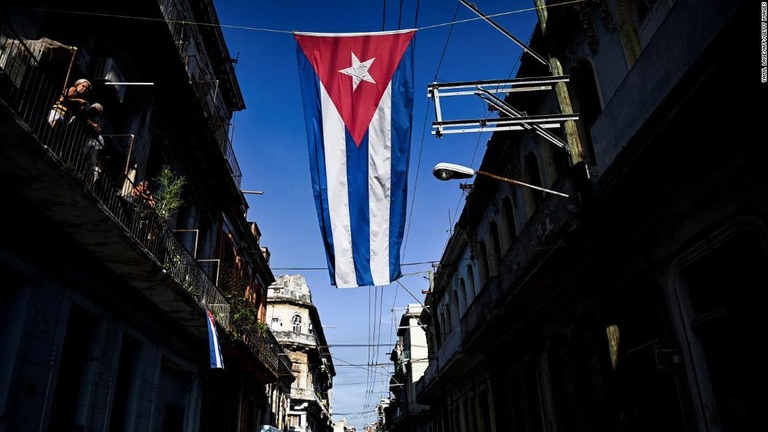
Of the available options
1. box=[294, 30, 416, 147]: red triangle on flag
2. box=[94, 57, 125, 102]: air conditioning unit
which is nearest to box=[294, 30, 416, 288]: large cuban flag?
box=[294, 30, 416, 147]: red triangle on flag

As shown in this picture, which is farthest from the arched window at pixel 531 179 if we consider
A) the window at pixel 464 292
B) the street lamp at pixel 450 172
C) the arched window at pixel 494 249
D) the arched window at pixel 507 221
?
the window at pixel 464 292

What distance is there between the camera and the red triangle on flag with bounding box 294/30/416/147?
6.78m

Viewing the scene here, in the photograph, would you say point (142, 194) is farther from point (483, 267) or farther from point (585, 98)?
point (483, 267)

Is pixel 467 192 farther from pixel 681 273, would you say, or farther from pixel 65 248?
pixel 65 248

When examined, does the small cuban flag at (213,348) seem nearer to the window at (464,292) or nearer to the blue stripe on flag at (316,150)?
the blue stripe on flag at (316,150)

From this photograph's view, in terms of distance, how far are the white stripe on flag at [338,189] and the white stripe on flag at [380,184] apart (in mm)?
337

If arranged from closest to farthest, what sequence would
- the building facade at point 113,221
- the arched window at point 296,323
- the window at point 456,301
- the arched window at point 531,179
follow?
the building facade at point 113,221, the arched window at point 531,179, the window at point 456,301, the arched window at point 296,323

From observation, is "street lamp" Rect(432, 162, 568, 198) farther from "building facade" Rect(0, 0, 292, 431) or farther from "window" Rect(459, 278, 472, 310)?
"window" Rect(459, 278, 472, 310)

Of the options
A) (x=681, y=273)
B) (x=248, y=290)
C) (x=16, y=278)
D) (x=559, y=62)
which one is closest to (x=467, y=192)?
(x=559, y=62)

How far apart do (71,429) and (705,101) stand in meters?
9.86

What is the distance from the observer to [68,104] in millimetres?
7035

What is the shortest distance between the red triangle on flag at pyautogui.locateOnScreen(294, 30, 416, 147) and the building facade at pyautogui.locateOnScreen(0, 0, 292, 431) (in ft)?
10.7

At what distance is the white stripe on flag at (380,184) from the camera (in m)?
6.85

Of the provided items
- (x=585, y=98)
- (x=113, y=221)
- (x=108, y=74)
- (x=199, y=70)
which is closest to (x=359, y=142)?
(x=113, y=221)
